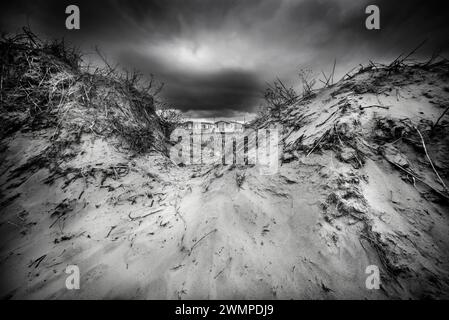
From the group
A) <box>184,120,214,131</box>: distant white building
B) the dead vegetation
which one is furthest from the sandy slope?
<box>184,120,214,131</box>: distant white building

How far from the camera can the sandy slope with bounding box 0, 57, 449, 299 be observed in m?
1.73

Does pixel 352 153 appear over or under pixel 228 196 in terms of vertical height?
over

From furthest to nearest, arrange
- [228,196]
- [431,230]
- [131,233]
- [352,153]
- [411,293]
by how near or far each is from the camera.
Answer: [228,196], [131,233], [352,153], [431,230], [411,293]

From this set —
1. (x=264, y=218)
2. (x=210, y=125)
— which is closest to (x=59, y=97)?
(x=264, y=218)

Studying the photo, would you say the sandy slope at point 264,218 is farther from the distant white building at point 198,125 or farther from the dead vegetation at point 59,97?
the distant white building at point 198,125

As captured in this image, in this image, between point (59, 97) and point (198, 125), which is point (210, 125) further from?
point (59, 97)

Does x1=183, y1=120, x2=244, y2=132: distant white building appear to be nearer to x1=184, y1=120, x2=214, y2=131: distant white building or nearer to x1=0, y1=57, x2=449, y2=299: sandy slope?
x1=184, y1=120, x2=214, y2=131: distant white building

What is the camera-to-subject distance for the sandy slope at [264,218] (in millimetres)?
1727

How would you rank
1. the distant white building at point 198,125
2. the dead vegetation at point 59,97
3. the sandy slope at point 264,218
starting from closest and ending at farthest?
the sandy slope at point 264,218 → the dead vegetation at point 59,97 → the distant white building at point 198,125

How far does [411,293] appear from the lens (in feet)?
4.84

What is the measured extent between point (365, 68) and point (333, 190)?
3.10m

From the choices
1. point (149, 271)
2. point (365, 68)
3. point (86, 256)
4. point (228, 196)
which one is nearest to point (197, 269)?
point (149, 271)

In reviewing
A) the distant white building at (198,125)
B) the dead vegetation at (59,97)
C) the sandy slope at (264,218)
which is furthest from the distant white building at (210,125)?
the sandy slope at (264,218)

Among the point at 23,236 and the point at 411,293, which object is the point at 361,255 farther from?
the point at 23,236
